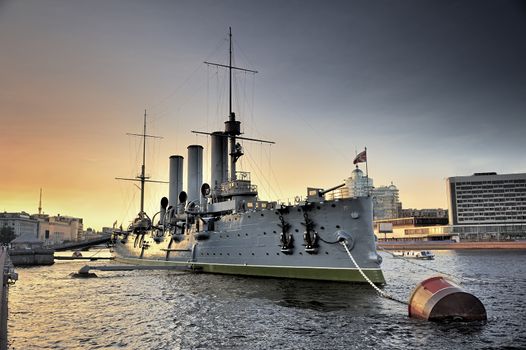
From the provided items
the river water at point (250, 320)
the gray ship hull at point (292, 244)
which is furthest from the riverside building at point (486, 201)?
the river water at point (250, 320)

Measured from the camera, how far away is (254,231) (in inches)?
1083

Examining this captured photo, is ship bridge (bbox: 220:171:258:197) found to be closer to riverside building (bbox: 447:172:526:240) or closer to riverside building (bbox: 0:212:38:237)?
riverside building (bbox: 447:172:526:240)

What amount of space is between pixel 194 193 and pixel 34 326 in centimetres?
2940

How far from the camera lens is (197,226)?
33812 millimetres

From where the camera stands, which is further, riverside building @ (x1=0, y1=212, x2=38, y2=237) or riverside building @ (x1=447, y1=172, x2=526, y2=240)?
riverside building @ (x1=0, y1=212, x2=38, y2=237)

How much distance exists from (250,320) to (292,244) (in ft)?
35.7

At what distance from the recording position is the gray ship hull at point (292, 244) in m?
22.9

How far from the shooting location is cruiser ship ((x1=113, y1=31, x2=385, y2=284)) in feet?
75.8

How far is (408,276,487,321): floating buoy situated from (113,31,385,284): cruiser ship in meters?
7.79

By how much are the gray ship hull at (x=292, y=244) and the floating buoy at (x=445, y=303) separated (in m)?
8.69

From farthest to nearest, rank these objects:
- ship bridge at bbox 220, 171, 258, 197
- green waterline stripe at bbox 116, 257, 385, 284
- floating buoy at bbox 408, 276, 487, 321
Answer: ship bridge at bbox 220, 171, 258, 197, green waterline stripe at bbox 116, 257, 385, 284, floating buoy at bbox 408, 276, 487, 321

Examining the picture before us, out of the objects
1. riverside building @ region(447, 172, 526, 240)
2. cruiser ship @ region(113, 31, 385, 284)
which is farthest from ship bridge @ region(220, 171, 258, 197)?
riverside building @ region(447, 172, 526, 240)

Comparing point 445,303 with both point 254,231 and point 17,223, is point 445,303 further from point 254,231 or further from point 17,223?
point 17,223

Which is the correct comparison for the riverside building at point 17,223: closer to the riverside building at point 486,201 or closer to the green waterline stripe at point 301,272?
the green waterline stripe at point 301,272
